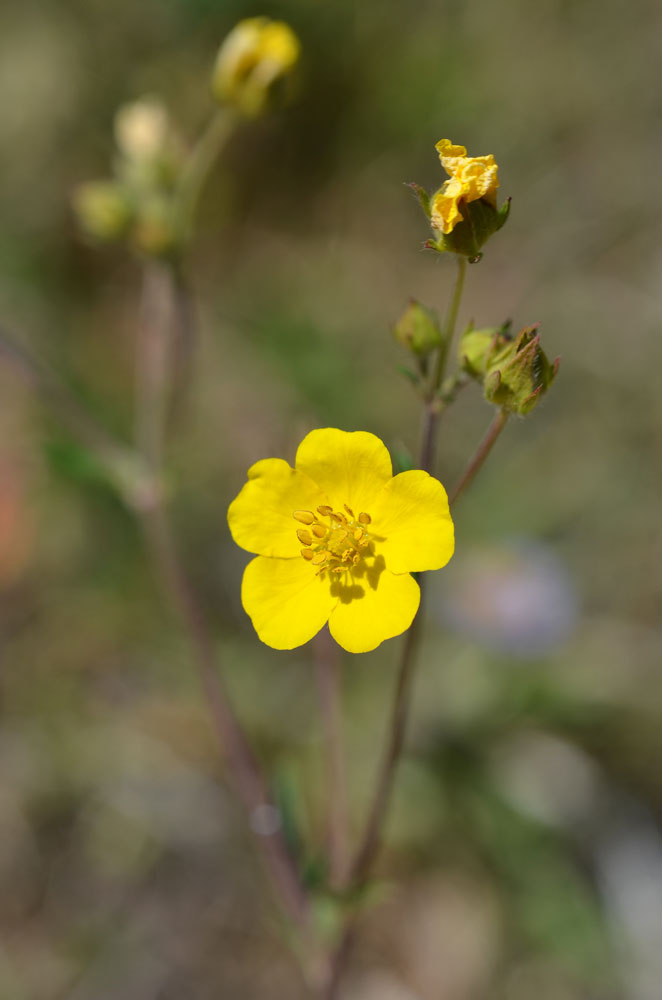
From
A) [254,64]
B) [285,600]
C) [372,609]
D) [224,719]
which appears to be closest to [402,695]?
[372,609]

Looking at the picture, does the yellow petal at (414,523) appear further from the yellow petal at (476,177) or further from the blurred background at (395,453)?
the blurred background at (395,453)

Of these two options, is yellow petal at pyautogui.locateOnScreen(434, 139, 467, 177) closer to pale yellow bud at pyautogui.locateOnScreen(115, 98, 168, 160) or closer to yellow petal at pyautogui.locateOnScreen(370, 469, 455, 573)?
yellow petal at pyautogui.locateOnScreen(370, 469, 455, 573)

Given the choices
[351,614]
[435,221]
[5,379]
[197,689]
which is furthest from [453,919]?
[5,379]

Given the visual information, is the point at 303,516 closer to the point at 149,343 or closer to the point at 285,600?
the point at 285,600

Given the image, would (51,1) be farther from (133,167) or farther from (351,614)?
(351,614)

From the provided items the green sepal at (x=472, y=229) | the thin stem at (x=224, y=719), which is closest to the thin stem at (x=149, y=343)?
the thin stem at (x=224, y=719)

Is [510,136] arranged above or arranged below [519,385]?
below
